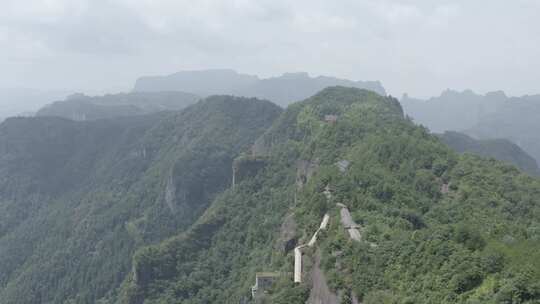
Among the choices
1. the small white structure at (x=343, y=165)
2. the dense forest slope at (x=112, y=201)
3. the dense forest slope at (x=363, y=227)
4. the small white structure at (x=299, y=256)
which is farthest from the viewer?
the dense forest slope at (x=112, y=201)

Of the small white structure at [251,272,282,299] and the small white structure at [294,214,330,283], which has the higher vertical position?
the small white structure at [294,214,330,283]

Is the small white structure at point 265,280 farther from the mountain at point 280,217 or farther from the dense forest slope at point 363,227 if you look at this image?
the dense forest slope at point 363,227

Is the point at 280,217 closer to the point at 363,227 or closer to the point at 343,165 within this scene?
the point at 343,165

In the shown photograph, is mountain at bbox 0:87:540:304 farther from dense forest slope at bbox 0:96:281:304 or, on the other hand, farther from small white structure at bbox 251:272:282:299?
dense forest slope at bbox 0:96:281:304

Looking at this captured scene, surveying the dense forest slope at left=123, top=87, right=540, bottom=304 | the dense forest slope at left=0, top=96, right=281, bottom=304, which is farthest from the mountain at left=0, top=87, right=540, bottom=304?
the dense forest slope at left=0, top=96, right=281, bottom=304

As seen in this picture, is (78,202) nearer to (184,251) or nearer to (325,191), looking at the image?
(184,251)

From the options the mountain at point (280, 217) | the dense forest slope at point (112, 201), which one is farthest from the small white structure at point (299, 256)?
the dense forest slope at point (112, 201)
